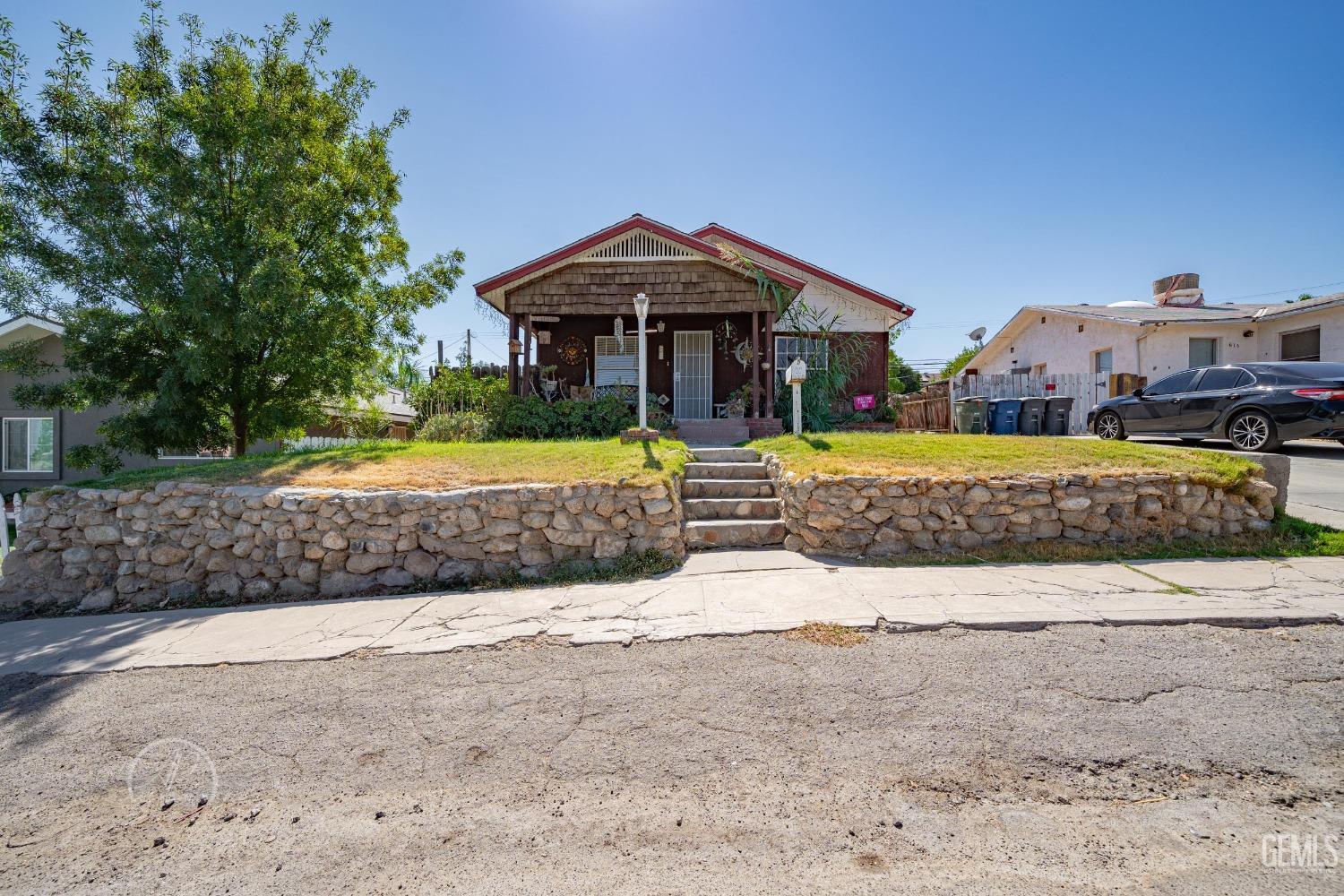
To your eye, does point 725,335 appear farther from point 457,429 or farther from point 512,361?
point 457,429

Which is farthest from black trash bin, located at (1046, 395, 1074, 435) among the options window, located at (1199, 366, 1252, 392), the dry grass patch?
the dry grass patch

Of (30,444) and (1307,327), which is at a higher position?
(1307,327)

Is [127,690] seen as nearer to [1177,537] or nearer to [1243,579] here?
[1243,579]

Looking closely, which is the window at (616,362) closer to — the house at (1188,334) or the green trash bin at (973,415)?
the green trash bin at (973,415)

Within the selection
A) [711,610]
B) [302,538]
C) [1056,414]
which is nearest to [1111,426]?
[1056,414]

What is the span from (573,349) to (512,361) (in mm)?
2179

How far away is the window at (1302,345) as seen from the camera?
15.7 m

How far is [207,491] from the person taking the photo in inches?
231

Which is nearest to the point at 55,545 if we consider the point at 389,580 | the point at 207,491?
the point at 207,491

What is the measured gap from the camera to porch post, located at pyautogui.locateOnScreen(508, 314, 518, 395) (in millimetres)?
12070

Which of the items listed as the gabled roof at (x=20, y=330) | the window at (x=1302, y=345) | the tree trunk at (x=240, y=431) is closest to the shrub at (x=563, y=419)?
the tree trunk at (x=240, y=431)

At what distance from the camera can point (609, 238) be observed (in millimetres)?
11719

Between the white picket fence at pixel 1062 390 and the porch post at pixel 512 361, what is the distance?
1133 cm

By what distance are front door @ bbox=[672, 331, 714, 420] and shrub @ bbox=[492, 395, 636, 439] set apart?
3.34 m
